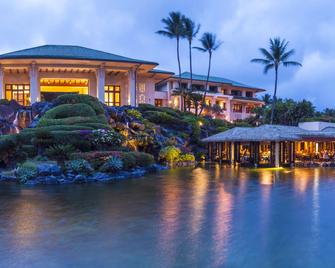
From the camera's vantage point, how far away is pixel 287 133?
2950cm

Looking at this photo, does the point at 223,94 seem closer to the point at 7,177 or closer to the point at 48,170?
the point at 48,170

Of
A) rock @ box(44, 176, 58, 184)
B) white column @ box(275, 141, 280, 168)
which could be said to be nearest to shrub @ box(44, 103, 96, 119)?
rock @ box(44, 176, 58, 184)

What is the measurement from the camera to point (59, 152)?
22062mm

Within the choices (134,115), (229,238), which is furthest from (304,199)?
(134,115)

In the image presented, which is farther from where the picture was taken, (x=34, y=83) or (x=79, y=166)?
(x=34, y=83)

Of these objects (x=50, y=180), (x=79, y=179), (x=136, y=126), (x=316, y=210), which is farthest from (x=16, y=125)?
(x=316, y=210)

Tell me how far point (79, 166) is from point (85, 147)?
366cm

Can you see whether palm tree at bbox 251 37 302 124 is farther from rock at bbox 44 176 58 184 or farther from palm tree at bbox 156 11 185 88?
rock at bbox 44 176 58 184

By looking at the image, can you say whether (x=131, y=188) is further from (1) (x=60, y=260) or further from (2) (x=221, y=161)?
(2) (x=221, y=161)

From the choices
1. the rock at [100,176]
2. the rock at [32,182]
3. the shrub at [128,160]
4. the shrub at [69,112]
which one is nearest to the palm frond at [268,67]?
the shrub at [69,112]

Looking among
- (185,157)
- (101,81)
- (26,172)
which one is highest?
(101,81)

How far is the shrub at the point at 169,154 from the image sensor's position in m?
30.4

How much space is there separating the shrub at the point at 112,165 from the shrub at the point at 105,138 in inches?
103

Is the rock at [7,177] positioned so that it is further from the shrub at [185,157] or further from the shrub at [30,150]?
the shrub at [185,157]
